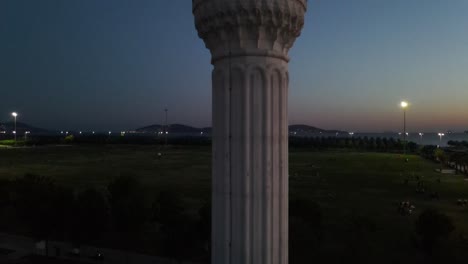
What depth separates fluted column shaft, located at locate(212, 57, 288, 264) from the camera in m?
6.31

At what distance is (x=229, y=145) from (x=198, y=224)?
16844mm

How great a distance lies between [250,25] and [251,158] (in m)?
2.32

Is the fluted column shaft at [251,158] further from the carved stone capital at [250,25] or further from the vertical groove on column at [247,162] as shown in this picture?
the carved stone capital at [250,25]

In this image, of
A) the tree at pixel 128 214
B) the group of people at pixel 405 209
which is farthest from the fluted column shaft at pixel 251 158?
the group of people at pixel 405 209

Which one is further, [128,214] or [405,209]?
[405,209]

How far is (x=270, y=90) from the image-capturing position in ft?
20.8

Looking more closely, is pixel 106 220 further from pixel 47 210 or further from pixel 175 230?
pixel 175 230

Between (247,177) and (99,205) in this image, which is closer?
(247,177)

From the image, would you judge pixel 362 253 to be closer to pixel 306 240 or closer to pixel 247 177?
pixel 306 240

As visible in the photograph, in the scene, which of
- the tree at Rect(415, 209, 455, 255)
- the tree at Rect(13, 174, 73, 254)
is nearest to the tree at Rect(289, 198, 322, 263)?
the tree at Rect(415, 209, 455, 255)

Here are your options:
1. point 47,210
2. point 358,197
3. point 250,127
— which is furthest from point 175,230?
point 358,197

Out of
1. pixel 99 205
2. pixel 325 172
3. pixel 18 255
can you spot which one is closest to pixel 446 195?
pixel 325 172

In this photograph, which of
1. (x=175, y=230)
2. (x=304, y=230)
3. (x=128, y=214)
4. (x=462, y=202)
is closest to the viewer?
(x=304, y=230)

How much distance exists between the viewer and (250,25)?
20.3ft
